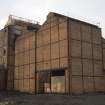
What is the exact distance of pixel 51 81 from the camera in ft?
105

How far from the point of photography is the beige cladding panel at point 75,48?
30.1 m

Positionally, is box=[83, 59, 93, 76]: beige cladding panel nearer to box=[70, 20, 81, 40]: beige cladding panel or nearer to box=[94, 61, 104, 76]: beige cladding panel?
box=[94, 61, 104, 76]: beige cladding panel

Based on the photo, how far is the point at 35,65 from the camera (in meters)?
36.2

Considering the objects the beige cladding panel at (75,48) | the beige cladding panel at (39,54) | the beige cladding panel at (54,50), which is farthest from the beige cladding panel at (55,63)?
the beige cladding panel at (39,54)

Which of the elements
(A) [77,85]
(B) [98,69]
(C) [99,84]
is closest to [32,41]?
(B) [98,69]

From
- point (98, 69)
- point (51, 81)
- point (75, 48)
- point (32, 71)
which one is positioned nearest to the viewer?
point (75, 48)

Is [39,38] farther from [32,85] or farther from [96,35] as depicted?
[96,35]

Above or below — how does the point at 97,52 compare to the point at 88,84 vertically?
above

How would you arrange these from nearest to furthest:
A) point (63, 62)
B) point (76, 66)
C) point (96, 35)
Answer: point (76, 66) < point (63, 62) < point (96, 35)

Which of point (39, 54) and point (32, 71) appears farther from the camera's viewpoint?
point (32, 71)

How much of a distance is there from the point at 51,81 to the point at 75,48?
19.0 feet

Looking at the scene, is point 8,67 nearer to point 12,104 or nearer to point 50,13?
point 50,13

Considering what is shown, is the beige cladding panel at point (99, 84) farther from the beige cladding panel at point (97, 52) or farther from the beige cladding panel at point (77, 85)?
the beige cladding panel at point (77, 85)

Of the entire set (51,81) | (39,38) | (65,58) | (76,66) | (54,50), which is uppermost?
(39,38)
